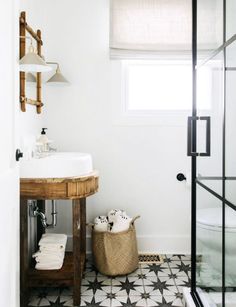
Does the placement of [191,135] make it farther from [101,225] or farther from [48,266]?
[48,266]

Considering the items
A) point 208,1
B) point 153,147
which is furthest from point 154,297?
point 208,1

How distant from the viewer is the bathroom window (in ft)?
9.00

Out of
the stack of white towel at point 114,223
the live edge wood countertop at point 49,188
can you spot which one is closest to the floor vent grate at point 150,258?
the stack of white towel at point 114,223

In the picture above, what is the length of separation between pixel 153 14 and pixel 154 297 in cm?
211

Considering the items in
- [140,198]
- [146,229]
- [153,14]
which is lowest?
[146,229]

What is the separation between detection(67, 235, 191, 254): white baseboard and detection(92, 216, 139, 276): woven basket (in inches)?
15.6

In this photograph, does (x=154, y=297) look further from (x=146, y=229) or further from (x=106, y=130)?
(x=106, y=130)

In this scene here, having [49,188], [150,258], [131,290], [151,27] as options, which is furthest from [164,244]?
[151,27]

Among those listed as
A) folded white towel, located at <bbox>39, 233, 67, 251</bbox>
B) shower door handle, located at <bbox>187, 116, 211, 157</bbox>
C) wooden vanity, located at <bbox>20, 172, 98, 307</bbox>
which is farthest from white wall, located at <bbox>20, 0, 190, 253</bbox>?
shower door handle, located at <bbox>187, 116, 211, 157</bbox>

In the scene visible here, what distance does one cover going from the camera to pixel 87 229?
2.73m

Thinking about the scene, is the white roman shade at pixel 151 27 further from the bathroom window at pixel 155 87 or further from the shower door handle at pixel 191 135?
the shower door handle at pixel 191 135

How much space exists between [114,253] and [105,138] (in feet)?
3.06

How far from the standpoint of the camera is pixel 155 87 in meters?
2.77

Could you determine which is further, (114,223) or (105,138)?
(105,138)
